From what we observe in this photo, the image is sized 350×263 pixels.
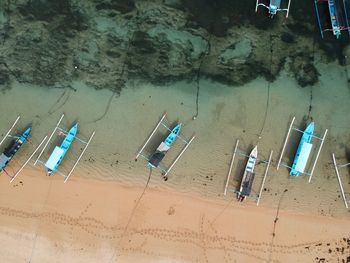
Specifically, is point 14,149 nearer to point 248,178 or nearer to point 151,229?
point 151,229

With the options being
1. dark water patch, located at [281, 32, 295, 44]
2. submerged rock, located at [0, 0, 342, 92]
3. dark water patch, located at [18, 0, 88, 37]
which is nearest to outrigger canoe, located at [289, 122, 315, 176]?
submerged rock, located at [0, 0, 342, 92]

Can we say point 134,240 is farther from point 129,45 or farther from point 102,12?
point 102,12

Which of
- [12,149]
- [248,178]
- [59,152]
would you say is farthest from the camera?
[12,149]

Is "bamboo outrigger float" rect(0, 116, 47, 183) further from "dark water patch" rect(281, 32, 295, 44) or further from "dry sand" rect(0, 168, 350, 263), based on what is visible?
"dark water patch" rect(281, 32, 295, 44)

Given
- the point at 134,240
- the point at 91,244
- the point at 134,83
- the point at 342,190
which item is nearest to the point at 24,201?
the point at 91,244

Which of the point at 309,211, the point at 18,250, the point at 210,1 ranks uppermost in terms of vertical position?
the point at 210,1

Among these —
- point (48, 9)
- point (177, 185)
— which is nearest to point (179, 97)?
point (177, 185)

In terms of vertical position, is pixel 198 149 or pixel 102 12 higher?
pixel 102 12
